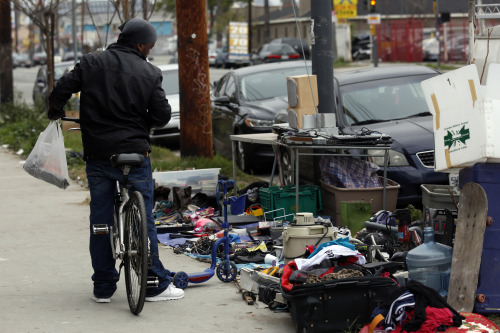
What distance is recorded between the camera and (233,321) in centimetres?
596

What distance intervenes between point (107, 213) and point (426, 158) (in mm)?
4273

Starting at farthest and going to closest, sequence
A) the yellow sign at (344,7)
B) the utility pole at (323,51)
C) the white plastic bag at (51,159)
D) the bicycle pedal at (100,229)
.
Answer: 1. the yellow sign at (344,7)
2. the utility pole at (323,51)
3. the white plastic bag at (51,159)
4. the bicycle pedal at (100,229)

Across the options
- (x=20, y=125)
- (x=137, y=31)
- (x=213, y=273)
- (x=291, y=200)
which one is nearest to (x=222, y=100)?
(x=291, y=200)

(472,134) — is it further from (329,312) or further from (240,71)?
(240,71)

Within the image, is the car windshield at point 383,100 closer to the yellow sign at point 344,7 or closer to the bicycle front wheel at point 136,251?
the bicycle front wheel at point 136,251

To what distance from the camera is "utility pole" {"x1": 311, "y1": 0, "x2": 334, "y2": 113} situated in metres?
9.74

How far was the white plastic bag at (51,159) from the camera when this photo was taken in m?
6.92

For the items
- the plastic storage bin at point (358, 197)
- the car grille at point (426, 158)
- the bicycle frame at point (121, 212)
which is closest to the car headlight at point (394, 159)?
the car grille at point (426, 158)

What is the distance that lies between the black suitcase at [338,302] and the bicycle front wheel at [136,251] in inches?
38.2

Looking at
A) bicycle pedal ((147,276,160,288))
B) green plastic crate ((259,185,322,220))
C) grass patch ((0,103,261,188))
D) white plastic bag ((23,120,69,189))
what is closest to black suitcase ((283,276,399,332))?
bicycle pedal ((147,276,160,288))

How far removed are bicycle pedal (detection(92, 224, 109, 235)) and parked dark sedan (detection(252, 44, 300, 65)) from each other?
4301cm

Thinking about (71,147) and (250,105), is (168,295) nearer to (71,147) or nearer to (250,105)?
(250,105)

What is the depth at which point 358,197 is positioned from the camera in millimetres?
8680

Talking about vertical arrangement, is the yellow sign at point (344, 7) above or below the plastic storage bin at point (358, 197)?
above
